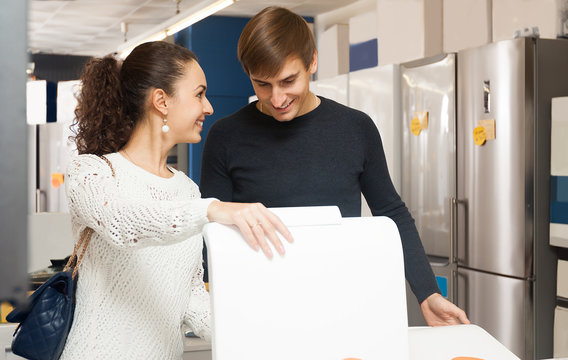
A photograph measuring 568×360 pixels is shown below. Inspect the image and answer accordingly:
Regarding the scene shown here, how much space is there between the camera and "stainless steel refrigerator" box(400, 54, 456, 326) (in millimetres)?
3367

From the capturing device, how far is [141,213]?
93 cm

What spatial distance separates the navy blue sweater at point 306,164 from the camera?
4.58 feet


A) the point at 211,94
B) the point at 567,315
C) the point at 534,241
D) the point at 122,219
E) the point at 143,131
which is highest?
the point at 211,94

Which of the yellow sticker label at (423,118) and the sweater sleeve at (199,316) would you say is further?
the yellow sticker label at (423,118)

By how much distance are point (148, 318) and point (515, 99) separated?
2.40m

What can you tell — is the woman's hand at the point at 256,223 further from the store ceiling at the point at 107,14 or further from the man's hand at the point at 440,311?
the store ceiling at the point at 107,14

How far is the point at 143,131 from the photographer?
4.11ft

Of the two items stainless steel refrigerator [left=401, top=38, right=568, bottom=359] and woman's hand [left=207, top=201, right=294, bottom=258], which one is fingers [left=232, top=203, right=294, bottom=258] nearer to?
woman's hand [left=207, top=201, right=294, bottom=258]

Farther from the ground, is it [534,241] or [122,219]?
[122,219]


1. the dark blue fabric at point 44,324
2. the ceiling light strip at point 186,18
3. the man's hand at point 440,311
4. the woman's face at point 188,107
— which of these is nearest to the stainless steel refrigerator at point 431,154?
the ceiling light strip at point 186,18

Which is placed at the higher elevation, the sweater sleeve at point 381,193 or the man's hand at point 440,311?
the sweater sleeve at point 381,193

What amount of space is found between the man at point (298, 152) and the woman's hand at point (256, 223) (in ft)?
1.69

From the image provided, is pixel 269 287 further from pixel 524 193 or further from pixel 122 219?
pixel 524 193

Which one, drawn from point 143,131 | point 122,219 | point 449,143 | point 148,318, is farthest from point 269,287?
point 449,143
